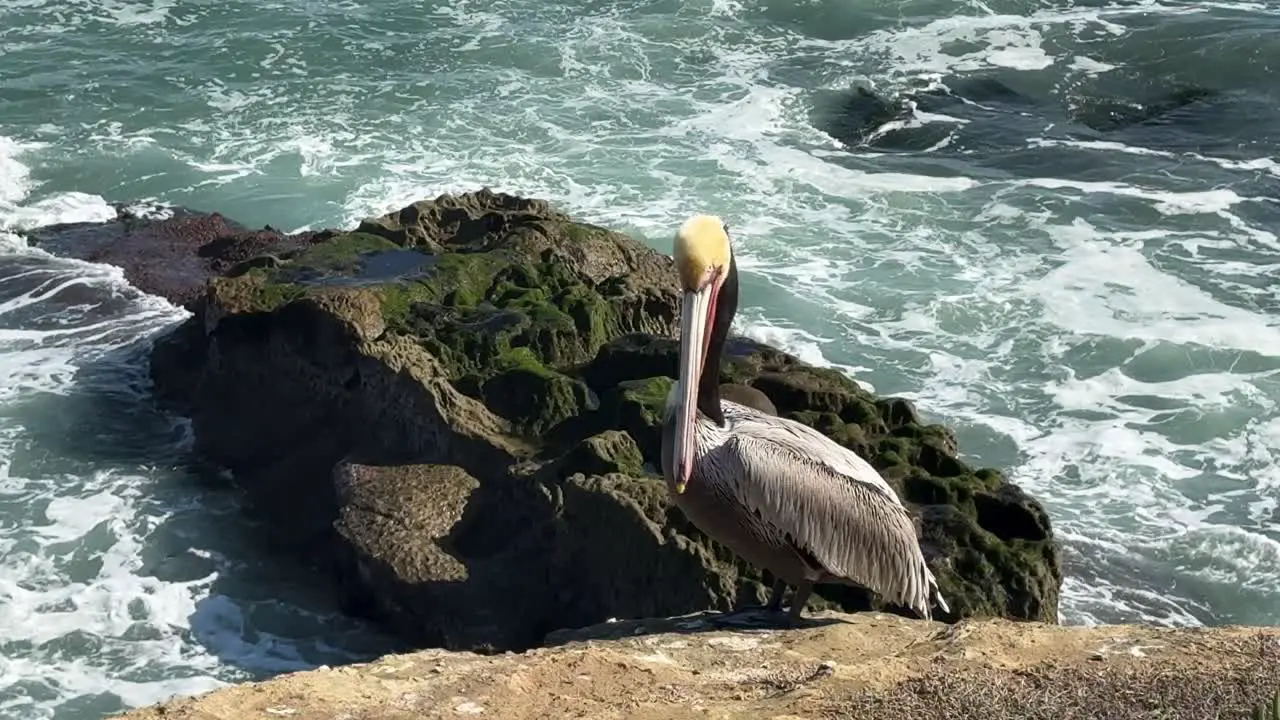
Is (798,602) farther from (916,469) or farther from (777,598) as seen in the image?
(916,469)

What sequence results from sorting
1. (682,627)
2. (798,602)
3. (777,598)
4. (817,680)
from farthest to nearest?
(777,598)
(798,602)
(682,627)
(817,680)

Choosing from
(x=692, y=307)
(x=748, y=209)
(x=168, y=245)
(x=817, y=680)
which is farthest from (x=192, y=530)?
(x=748, y=209)

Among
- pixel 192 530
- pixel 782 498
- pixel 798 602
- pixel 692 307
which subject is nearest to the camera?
pixel 692 307

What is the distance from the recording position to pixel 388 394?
41.0 feet

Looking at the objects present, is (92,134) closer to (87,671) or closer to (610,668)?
(87,671)

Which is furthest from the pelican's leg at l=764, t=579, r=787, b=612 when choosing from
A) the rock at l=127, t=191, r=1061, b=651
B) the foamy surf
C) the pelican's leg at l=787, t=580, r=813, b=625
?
the foamy surf

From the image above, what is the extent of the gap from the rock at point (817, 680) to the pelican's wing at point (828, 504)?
1.67 ft

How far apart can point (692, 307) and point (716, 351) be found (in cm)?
65

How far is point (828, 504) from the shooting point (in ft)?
25.7

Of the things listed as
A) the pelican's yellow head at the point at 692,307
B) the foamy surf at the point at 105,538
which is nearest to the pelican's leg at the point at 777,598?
the pelican's yellow head at the point at 692,307

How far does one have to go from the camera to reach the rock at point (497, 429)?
10344mm

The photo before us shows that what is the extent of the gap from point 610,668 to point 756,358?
594 cm

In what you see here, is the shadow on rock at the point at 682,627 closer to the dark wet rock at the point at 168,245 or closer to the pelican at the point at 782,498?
the pelican at the point at 782,498

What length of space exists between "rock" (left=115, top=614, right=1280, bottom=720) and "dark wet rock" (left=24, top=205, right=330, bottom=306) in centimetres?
1001
